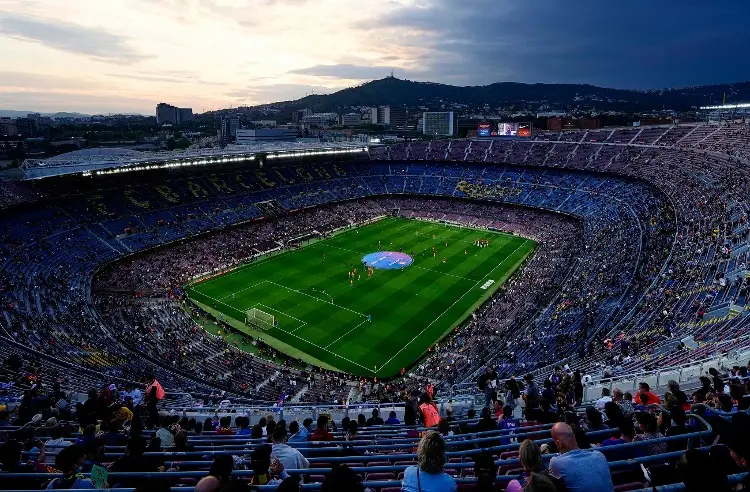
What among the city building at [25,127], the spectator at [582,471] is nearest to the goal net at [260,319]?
the spectator at [582,471]

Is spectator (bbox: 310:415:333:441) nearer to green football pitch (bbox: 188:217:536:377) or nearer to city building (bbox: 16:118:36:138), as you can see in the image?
green football pitch (bbox: 188:217:536:377)

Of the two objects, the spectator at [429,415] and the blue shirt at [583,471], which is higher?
the blue shirt at [583,471]

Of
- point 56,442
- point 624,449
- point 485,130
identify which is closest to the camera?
point 624,449

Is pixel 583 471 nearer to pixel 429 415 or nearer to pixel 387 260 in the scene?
pixel 429 415

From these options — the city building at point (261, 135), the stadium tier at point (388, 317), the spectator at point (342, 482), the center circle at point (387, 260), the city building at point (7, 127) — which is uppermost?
the city building at point (7, 127)

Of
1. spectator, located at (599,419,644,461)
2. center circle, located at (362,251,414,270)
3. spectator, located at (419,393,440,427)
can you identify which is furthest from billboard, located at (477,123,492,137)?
spectator, located at (599,419,644,461)

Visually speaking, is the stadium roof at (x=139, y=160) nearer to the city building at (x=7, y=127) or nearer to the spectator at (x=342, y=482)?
the spectator at (x=342, y=482)

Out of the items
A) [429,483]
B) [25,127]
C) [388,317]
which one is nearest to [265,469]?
[429,483]
